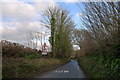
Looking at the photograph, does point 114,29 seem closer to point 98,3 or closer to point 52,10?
point 98,3

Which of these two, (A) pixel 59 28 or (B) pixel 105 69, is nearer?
(B) pixel 105 69

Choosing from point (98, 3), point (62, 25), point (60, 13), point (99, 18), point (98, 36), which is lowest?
point (98, 36)

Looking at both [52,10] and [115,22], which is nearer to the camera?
[115,22]

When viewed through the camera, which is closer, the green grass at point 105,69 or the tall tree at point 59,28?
the green grass at point 105,69

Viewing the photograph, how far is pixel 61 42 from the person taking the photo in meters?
45.1

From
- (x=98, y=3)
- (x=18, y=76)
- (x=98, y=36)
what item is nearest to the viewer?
(x=98, y=3)

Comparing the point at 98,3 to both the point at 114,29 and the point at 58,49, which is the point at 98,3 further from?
the point at 58,49

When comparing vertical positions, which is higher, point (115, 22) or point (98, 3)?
point (98, 3)

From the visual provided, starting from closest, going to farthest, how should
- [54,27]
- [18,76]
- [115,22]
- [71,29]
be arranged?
1. [115,22]
2. [18,76]
3. [54,27]
4. [71,29]

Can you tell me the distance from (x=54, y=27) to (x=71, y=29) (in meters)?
7.30

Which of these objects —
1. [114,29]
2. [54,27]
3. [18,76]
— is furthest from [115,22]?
[54,27]

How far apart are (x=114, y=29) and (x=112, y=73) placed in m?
2.34

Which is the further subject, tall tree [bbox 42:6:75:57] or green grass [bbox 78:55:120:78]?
tall tree [bbox 42:6:75:57]

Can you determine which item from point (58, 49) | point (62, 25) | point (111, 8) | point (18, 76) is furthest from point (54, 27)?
point (111, 8)
